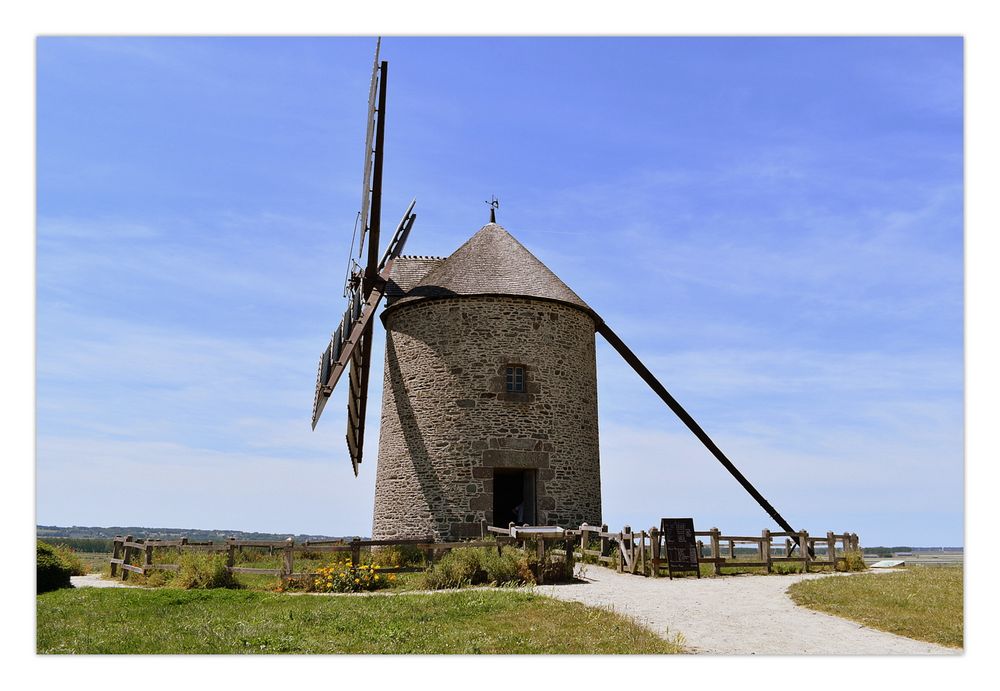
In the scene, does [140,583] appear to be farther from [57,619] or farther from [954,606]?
[954,606]

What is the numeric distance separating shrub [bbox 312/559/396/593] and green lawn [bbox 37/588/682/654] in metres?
0.92

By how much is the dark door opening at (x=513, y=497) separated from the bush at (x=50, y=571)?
29.3 feet

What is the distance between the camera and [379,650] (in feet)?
29.1

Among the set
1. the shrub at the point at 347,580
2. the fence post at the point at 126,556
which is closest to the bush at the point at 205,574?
the shrub at the point at 347,580

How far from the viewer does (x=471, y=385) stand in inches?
721

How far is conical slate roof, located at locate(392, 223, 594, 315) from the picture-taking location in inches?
752

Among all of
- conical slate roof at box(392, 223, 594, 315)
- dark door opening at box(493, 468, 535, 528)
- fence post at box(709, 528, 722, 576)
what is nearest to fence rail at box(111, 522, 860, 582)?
fence post at box(709, 528, 722, 576)

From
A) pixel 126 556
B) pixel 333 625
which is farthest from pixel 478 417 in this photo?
pixel 333 625

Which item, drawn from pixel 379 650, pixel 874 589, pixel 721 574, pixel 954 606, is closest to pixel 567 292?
pixel 721 574

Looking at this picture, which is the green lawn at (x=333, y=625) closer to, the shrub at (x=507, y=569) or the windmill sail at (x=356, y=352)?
the shrub at (x=507, y=569)

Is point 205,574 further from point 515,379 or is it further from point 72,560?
point 515,379

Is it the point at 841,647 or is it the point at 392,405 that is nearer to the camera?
the point at 841,647

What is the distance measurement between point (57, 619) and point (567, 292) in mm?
13040

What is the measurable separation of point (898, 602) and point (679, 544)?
14.9 feet
